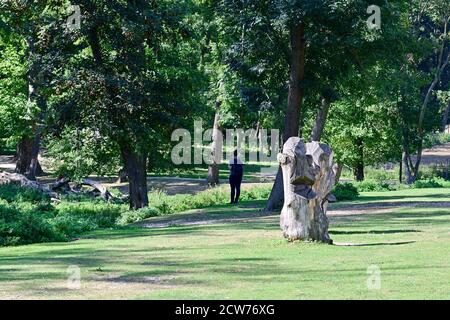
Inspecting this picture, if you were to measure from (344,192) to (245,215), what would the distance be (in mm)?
8980

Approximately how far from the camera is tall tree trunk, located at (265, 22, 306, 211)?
31281 mm

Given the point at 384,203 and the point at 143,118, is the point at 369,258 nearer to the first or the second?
the point at 384,203

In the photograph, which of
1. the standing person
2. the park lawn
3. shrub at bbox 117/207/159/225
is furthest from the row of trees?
the park lawn

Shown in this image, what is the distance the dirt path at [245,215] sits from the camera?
28156mm

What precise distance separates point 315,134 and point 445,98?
27.7 m

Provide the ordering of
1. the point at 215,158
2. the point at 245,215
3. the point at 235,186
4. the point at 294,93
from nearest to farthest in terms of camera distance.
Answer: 1. the point at 245,215
2. the point at 294,93
3. the point at 235,186
4. the point at 215,158

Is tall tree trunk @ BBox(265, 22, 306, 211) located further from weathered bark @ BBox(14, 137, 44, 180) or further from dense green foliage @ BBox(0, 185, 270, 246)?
weathered bark @ BBox(14, 137, 44, 180)

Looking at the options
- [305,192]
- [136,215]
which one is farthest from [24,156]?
[305,192]

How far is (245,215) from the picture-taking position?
30.0m

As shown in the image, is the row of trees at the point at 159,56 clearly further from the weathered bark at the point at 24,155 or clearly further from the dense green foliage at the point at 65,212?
the weathered bark at the point at 24,155

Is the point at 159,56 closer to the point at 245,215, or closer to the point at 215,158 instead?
the point at 245,215

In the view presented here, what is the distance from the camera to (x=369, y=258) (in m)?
16.6

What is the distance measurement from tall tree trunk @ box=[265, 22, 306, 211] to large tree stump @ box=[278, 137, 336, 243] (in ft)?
39.4

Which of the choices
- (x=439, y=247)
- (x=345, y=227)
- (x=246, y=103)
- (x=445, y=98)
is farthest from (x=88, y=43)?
(x=445, y=98)
